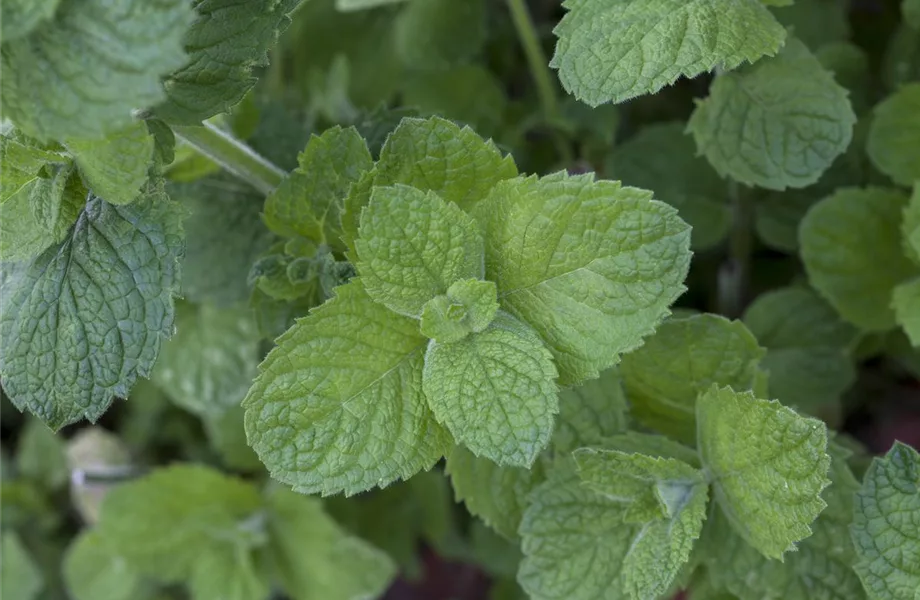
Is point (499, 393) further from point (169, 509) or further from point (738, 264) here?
point (169, 509)

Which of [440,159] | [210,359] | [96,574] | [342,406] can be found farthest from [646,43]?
[96,574]

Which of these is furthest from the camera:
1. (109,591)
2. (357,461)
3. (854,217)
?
(109,591)

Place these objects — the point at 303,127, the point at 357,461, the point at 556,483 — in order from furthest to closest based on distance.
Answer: the point at 303,127
the point at 556,483
the point at 357,461

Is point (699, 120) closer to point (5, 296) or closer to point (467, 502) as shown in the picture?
point (467, 502)

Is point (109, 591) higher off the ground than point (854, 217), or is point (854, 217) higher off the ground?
point (854, 217)

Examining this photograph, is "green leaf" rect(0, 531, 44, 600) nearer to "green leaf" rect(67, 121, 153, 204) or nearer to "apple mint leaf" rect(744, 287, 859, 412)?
"green leaf" rect(67, 121, 153, 204)

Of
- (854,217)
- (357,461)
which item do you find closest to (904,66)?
(854,217)

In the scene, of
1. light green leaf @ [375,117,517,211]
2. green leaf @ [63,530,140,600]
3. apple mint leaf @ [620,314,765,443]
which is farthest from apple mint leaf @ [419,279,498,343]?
green leaf @ [63,530,140,600]

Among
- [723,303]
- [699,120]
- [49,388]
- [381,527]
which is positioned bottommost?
[381,527]
